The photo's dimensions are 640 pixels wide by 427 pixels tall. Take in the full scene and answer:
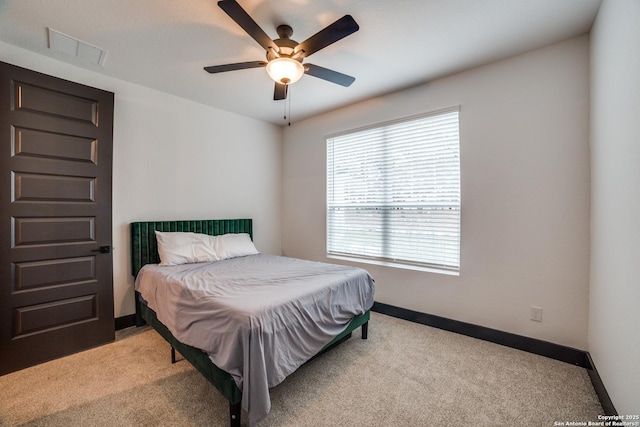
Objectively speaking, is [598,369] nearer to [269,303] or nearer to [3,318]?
[269,303]

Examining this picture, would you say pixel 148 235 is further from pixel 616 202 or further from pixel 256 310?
pixel 616 202

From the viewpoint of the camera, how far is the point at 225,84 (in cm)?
306

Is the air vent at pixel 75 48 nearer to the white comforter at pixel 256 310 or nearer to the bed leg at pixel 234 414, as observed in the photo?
the white comforter at pixel 256 310

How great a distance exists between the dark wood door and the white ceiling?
1.61 ft

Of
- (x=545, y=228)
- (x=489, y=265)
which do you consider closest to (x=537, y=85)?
(x=545, y=228)

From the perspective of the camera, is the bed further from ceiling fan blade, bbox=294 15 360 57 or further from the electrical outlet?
ceiling fan blade, bbox=294 15 360 57

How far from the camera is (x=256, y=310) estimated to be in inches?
64.8

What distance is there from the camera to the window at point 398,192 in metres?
2.94

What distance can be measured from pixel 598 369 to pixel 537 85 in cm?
231

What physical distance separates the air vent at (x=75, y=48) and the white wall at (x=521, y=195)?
3.12 m

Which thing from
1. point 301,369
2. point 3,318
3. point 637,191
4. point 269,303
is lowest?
point 301,369

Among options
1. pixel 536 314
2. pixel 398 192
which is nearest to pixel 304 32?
pixel 398 192

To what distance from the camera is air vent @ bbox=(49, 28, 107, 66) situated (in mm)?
2221

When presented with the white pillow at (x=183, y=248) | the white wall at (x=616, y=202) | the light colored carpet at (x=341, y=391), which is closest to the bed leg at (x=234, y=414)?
the light colored carpet at (x=341, y=391)
